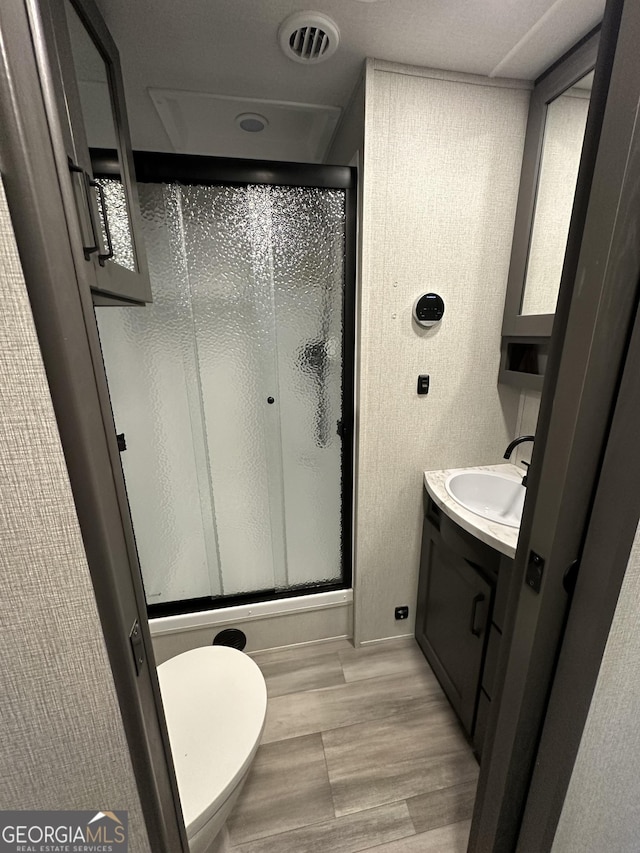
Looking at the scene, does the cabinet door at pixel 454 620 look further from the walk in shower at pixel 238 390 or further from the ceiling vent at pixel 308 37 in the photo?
the ceiling vent at pixel 308 37

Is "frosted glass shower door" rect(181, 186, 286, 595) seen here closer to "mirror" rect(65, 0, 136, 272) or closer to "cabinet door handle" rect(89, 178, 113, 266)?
"mirror" rect(65, 0, 136, 272)

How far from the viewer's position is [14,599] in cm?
40

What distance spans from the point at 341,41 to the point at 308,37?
3.9 inches

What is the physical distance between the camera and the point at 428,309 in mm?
1320

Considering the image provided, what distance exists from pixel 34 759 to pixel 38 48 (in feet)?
2.70

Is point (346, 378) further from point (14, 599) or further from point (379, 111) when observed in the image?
point (14, 599)

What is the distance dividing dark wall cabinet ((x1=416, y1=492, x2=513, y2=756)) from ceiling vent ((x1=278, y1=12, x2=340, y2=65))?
5.21 ft

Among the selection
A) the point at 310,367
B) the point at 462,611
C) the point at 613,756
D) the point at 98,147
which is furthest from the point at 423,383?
the point at 98,147

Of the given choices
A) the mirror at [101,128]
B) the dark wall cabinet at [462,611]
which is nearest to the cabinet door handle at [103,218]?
the mirror at [101,128]

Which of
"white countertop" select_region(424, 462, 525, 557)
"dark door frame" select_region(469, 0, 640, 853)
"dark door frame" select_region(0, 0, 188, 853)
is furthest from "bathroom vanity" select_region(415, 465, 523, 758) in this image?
"dark door frame" select_region(0, 0, 188, 853)

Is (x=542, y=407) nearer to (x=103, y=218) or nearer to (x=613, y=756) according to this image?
(x=613, y=756)

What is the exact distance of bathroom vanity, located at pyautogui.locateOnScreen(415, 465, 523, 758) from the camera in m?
1.07

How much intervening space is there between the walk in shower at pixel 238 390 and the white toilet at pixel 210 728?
0.52m

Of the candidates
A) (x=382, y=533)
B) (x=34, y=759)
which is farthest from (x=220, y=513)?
(x=34, y=759)
